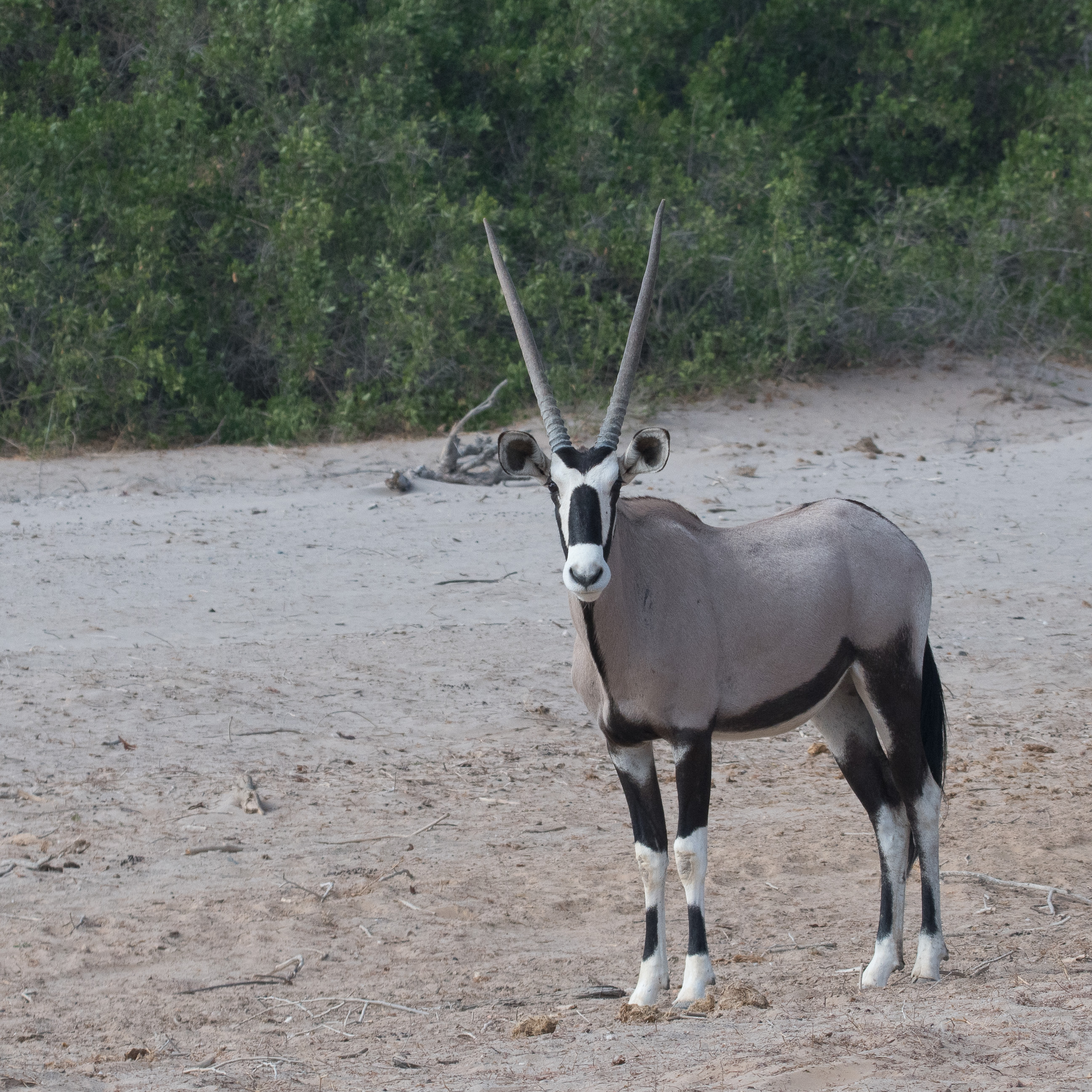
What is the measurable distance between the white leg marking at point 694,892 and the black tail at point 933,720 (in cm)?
105

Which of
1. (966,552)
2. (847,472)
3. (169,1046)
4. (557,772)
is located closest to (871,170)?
(847,472)

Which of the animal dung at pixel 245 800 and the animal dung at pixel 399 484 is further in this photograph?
the animal dung at pixel 399 484

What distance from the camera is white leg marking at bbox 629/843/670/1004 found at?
457 centimetres

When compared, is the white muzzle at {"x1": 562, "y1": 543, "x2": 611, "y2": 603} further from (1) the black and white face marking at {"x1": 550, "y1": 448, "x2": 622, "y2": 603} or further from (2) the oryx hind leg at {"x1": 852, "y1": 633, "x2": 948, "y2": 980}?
(2) the oryx hind leg at {"x1": 852, "y1": 633, "x2": 948, "y2": 980}

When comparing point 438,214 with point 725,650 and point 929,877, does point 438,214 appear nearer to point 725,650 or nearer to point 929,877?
point 725,650

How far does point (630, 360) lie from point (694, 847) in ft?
5.19

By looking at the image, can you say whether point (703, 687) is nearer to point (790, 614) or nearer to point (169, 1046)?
point (790, 614)

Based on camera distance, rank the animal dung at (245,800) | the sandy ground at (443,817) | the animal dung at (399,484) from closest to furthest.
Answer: the sandy ground at (443,817) < the animal dung at (245,800) < the animal dung at (399,484)

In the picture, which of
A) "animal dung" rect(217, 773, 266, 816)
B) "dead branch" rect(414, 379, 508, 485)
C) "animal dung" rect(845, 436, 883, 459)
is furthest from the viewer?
"animal dung" rect(845, 436, 883, 459)

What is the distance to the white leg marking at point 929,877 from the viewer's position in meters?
4.82

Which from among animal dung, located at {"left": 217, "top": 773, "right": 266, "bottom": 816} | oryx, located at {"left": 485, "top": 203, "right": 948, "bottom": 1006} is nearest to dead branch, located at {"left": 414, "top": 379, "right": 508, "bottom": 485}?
animal dung, located at {"left": 217, "top": 773, "right": 266, "bottom": 816}

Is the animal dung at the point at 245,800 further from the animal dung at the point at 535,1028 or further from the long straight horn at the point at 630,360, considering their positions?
the long straight horn at the point at 630,360

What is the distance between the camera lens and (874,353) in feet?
54.3

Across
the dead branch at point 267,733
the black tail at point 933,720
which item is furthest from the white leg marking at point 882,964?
the dead branch at point 267,733
